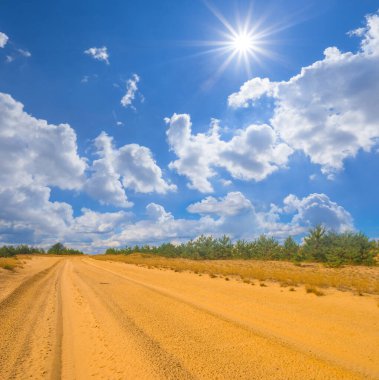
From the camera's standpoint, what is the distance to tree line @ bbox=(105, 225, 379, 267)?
4544cm

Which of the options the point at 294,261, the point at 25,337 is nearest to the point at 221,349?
the point at 25,337

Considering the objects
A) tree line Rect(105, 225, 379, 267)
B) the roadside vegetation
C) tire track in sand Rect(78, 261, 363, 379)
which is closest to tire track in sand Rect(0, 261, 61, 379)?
tire track in sand Rect(78, 261, 363, 379)

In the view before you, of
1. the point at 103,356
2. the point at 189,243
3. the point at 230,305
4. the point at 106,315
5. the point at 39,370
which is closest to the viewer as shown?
the point at 39,370

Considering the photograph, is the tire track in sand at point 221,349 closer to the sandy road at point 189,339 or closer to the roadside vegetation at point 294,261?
the sandy road at point 189,339

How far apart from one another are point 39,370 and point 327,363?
5707 millimetres

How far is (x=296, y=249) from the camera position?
6425 cm

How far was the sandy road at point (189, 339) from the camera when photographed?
223 inches

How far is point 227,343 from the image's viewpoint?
7.18 m

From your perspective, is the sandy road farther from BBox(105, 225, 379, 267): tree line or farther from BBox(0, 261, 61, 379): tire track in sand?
BBox(105, 225, 379, 267): tree line

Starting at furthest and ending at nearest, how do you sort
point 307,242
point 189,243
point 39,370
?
point 189,243 < point 307,242 < point 39,370

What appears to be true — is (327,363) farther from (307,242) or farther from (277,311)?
(307,242)

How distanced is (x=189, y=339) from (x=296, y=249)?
62072mm

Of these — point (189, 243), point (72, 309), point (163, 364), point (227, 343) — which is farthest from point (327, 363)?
point (189, 243)

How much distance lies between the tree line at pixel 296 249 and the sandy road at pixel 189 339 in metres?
34.6
